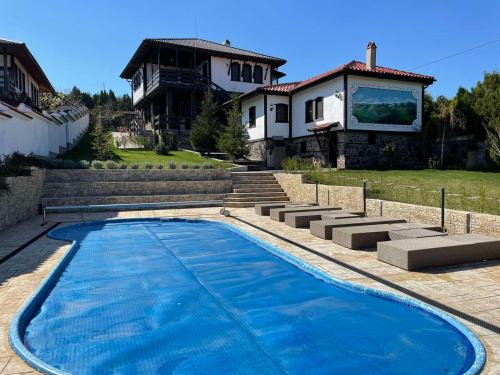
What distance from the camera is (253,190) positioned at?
1806 cm

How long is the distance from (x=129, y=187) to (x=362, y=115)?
13.4 m

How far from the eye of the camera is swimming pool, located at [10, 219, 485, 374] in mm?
4043

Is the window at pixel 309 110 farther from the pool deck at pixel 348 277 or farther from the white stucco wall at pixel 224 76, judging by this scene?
the pool deck at pixel 348 277

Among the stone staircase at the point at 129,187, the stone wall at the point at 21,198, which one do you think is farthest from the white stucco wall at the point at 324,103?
the stone wall at the point at 21,198

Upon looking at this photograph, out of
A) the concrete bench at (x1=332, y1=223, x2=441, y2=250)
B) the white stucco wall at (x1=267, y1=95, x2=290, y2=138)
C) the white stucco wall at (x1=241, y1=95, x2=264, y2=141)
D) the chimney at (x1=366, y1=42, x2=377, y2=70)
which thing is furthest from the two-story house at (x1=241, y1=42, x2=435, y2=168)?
the concrete bench at (x1=332, y1=223, x2=441, y2=250)

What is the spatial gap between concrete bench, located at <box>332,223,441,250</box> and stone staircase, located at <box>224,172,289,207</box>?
8.13 metres

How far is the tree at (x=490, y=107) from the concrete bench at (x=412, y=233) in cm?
1321

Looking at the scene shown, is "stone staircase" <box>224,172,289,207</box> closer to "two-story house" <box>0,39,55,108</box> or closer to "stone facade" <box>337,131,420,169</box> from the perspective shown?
"stone facade" <box>337,131,420,169</box>

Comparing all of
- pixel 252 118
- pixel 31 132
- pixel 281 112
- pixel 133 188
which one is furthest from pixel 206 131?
pixel 31 132

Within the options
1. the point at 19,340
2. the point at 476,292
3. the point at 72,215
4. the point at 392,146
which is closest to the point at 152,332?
the point at 19,340

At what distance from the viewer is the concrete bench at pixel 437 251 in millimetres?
6543

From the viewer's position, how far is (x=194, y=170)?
62.1ft

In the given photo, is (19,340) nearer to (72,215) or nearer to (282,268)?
(282,268)

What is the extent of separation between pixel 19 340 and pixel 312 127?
21447mm
